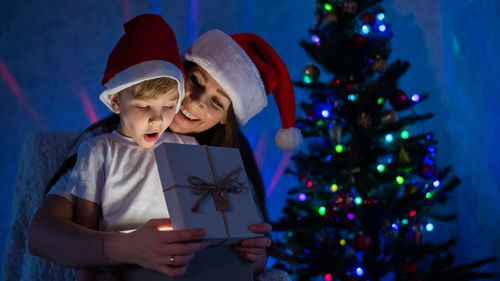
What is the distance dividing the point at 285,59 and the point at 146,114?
8.57 ft

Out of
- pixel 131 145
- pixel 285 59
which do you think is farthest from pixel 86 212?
pixel 285 59

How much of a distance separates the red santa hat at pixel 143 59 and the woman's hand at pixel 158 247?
37 cm

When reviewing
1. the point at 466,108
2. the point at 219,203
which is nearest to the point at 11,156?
the point at 219,203

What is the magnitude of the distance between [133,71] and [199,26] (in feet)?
7.89

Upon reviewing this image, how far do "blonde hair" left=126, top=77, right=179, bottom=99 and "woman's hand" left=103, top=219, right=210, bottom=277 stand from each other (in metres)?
0.33

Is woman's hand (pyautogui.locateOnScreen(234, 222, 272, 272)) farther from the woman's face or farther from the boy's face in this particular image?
the woman's face

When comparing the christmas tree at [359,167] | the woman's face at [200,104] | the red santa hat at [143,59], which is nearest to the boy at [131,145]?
the red santa hat at [143,59]

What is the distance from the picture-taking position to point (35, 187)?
1597mm

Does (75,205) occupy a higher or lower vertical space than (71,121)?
lower

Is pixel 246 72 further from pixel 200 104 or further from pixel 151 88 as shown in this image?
pixel 151 88

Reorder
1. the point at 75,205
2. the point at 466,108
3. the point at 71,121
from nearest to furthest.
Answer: the point at 75,205, the point at 466,108, the point at 71,121

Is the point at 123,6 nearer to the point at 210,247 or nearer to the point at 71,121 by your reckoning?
the point at 71,121

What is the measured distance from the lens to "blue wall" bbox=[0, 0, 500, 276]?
8.29 feet

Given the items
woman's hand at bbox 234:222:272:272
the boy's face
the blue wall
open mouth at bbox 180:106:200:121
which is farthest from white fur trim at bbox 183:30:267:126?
the blue wall
